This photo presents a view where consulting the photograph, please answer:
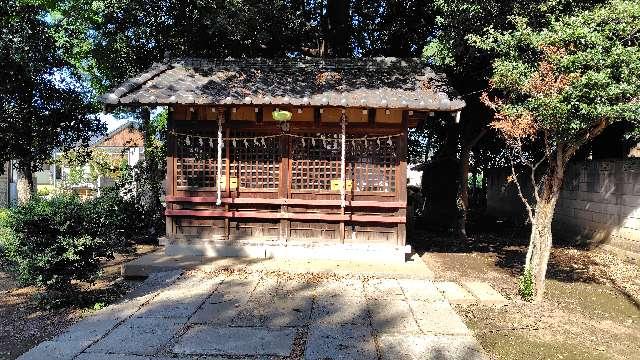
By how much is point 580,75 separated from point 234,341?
19.5 feet

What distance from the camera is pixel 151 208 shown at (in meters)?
13.7

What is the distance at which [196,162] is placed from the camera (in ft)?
31.2

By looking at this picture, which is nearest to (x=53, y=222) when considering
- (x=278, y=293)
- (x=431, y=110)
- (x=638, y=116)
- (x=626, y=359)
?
(x=278, y=293)

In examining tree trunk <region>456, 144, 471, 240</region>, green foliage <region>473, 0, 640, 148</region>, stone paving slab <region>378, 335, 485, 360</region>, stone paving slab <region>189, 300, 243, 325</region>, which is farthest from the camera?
tree trunk <region>456, 144, 471, 240</region>

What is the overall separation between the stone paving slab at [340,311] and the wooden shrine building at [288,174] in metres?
2.44

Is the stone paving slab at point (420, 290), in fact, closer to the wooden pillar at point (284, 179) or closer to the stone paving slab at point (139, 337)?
the wooden pillar at point (284, 179)

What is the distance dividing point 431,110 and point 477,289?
346cm

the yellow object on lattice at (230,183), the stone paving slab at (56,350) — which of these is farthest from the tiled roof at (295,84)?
the stone paving slab at (56,350)

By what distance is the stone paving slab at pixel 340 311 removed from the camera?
620 centimetres

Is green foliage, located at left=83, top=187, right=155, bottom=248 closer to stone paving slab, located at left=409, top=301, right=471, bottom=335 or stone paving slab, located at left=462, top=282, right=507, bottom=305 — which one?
stone paving slab, located at left=409, top=301, right=471, bottom=335

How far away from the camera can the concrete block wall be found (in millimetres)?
10461

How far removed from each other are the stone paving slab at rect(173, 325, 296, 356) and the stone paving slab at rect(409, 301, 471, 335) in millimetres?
1835

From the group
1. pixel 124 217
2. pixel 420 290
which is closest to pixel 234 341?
pixel 420 290

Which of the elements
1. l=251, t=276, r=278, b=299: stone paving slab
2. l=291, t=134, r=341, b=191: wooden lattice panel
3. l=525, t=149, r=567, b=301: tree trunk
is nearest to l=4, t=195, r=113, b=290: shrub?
l=251, t=276, r=278, b=299: stone paving slab
